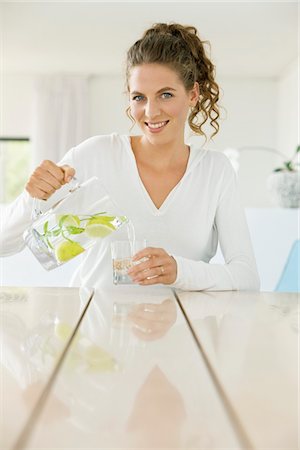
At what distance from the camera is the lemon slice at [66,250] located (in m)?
1.36

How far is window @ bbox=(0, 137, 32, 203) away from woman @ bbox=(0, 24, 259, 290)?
8.36 metres

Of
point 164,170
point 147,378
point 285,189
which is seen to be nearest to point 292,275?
point 285,189

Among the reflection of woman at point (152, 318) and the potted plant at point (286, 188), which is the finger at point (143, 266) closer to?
the reflection of woman at point (152, 318)

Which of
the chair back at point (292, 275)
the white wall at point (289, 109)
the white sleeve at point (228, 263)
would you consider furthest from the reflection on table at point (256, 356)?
the white wall at point (289, 109)

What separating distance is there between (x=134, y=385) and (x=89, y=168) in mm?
1455

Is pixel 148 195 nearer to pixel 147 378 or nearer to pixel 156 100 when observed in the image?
pixel 156 100

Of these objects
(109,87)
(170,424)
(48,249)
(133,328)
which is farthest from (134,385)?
(109,87)

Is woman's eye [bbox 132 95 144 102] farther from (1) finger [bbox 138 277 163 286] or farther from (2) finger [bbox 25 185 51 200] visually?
(1) finger [bbox 138 277 163 286]

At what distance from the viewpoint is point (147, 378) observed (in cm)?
65

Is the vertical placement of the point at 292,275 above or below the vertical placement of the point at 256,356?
below

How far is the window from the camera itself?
10266mm

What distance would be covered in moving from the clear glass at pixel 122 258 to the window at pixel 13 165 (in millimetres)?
8997

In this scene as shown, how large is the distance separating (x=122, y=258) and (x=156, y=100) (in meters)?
0.69

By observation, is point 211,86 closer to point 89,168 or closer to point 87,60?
point 89,168
